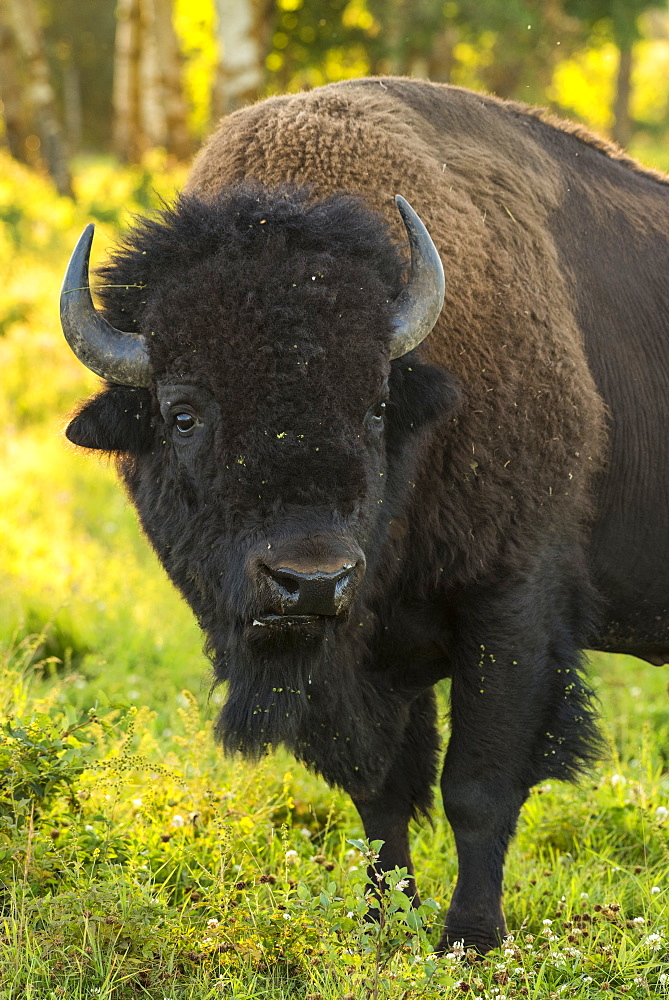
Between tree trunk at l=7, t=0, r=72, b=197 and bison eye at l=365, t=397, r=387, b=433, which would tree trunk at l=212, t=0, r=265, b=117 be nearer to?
tree trunk at l=7, t=0, r=72, b=197

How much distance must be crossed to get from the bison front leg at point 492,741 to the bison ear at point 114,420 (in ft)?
4.52

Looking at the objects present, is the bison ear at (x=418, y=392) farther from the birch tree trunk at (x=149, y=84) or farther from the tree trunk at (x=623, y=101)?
the tree trunk at (x=623, y=101)

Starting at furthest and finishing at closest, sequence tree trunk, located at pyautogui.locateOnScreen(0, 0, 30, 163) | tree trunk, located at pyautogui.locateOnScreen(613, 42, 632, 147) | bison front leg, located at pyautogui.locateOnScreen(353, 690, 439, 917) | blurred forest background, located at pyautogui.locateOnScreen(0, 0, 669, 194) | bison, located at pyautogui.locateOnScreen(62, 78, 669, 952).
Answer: tree trunk, located at pyautogui.locateOnScreen(613, 42, 632, 147) < tree trunk, located at pyautogui.locateOnScreen(0, 0, 30, 163) < blurred forest background, located at pyautogui.locateOnScreen(0, 0, 669, 194) < bison front leg, located at pyautogui.locateOnScreen(353, 690, 439, 917) < bison, located at pyautogui.locateOnScreen(62, 78, 669, 952)

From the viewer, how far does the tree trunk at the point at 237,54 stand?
14.2m

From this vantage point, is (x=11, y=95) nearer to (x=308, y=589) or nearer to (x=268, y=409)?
(x=268, y=409)

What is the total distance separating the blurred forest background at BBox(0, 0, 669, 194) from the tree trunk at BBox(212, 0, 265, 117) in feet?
0.05

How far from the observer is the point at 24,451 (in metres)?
9.24

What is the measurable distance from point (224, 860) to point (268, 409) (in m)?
1.67

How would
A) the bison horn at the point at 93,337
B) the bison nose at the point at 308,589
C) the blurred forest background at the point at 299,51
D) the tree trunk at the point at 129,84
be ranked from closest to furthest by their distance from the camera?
the bison nose at the point at 308,589 < the bison horn at the point at 93,337 < the blurred forest background at the point at 299,51 < the tree trunk at the point at 129,84

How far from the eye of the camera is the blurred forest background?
1518cm

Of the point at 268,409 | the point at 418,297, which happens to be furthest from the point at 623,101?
the point at 268,409

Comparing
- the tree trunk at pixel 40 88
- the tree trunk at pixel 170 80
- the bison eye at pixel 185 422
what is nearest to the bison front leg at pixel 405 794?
the bison eye at pixel 185 422

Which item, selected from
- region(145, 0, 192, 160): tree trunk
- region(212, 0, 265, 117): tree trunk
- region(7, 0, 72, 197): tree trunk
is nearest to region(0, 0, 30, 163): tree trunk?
region(7, 0, 72, 197): tree trunk

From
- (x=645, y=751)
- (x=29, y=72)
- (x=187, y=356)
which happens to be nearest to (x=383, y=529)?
(x=187, y=356)
